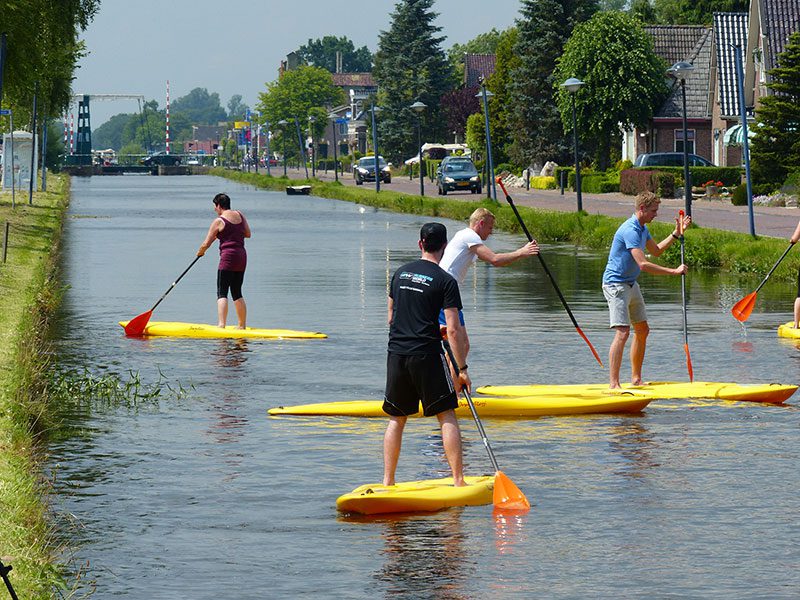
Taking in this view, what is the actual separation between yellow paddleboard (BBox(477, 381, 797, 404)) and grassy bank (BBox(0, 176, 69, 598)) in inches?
162

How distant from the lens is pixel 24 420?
39.9 ft

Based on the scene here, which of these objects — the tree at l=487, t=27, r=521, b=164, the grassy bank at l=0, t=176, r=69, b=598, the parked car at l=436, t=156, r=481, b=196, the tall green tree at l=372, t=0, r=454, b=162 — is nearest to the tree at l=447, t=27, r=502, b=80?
the tall green tree at l=372, t=0, r=454, b=162

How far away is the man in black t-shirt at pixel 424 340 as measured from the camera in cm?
941

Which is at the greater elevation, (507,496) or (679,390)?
(679,390)

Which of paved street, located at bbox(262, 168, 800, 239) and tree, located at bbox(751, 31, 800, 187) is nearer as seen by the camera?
paved street, located at bbox(262, 168, 800, 239)

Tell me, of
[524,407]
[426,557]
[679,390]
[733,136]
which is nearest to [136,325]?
[524,407]

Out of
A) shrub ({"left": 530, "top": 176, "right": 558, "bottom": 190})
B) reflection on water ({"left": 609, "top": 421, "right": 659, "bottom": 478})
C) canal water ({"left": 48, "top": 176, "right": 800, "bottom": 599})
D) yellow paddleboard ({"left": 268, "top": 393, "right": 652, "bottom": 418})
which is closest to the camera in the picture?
canal water ({"left": 48, "top": 176, "right": 800, "bottom": 599})

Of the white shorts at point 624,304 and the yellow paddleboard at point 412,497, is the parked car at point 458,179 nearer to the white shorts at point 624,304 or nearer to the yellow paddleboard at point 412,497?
the white shorts at point 624,304

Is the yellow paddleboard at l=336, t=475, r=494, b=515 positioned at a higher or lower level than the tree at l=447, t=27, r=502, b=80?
lower

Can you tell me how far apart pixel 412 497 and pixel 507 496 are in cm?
58

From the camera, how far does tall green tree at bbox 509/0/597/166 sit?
80.8 metres

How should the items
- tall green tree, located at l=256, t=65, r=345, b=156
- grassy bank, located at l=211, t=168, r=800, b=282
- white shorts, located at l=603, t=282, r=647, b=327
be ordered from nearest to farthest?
white shorts, located at l=603, t=282, r=647, b=327
grassy bank, located at l=211, t=168, r=800, b=282
tall green tree, located at l=256, t=65, r=345, b=156

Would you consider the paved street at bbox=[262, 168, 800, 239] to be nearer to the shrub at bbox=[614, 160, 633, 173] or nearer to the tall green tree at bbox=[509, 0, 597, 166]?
the shrub at bbox=[614, 160, 633, 173]

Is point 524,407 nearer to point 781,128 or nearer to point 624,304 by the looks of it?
point 624,304
